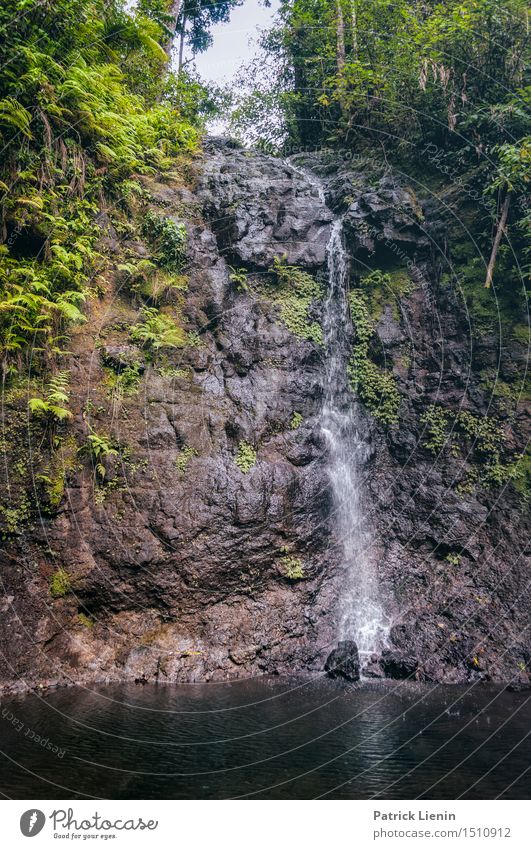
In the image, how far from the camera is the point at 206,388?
9719 millimetres

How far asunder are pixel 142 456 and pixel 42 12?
8680mm

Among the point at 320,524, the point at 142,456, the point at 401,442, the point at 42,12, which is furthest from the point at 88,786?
the point at 42,12

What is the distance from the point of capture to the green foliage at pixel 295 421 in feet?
32.8

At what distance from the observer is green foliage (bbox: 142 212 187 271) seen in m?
10.7

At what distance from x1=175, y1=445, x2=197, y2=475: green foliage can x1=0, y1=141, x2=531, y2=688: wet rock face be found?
2.6 inches

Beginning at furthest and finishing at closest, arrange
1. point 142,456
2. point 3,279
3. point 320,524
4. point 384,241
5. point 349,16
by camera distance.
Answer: point 349,16
point 384,241
point 320,524
point 142,456
point 3,279

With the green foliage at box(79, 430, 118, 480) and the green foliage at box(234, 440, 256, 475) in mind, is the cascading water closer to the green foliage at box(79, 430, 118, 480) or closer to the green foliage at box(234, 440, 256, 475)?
the green foliage at box(234, 440, 256, 475)

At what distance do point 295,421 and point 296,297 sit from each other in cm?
344

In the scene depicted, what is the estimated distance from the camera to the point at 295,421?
1006cm

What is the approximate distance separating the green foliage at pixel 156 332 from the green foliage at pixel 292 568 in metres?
5.03

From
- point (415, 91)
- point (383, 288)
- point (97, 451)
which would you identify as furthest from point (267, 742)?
point (415, 91)

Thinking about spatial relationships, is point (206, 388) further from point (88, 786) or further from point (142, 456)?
point (88, 786)

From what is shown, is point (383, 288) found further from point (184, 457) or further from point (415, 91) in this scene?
point (184, 457)

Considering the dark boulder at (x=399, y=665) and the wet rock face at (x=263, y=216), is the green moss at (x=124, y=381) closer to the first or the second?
the wet rock face at (x=263, y=216)
